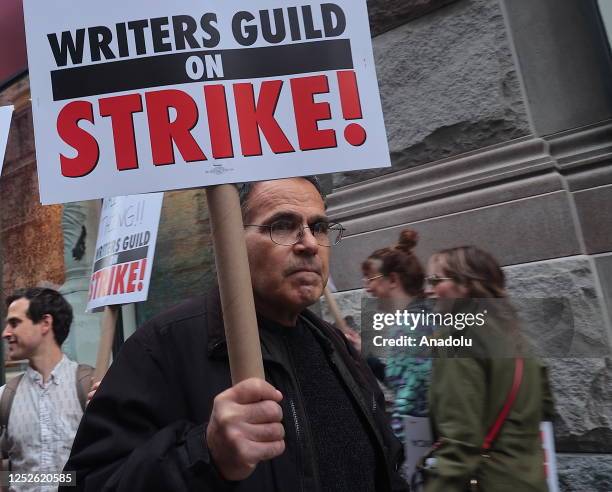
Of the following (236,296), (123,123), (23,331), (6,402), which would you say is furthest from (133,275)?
(236,296)

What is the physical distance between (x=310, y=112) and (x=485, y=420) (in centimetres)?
121

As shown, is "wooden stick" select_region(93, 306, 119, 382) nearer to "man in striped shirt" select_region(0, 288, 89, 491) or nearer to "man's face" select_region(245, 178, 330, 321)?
"man in striped shirt" select_region(0, 288, 89, 491)

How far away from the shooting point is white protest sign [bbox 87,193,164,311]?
11.3 feet

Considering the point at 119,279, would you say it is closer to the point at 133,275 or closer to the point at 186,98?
the point at 133,275

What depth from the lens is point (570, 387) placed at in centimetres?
302

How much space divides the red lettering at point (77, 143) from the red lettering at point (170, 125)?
0.12m

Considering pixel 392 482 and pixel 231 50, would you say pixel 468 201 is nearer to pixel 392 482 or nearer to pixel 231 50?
pixel 392 482

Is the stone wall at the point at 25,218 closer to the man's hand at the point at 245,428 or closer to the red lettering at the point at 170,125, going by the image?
the red lettering at the point at 170,125

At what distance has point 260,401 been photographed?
44.4 inches

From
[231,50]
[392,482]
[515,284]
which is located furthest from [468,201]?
[231,50]

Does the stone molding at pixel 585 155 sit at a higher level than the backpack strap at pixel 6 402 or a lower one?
higher

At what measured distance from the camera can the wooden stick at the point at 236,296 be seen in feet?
3.80

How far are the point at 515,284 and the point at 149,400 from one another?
237 cm

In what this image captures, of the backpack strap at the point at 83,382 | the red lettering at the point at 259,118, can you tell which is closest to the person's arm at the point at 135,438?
the red lettering at the point at 259,118
